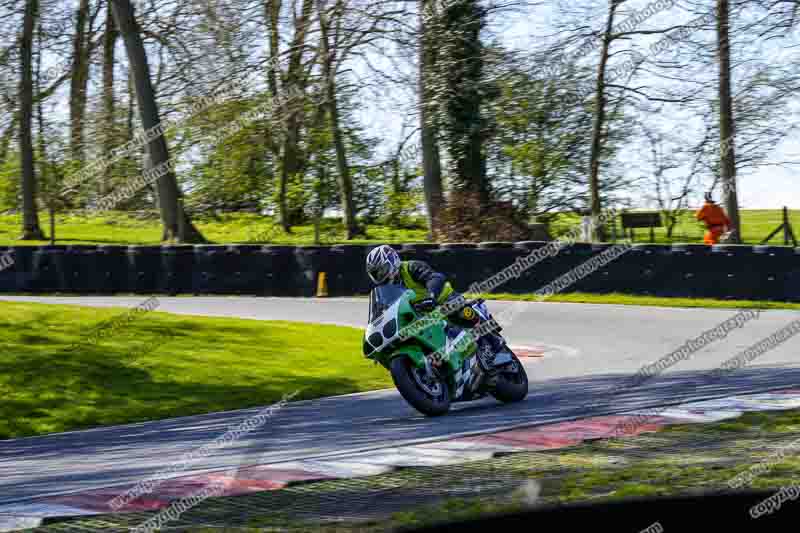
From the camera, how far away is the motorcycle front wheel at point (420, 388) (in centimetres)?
915

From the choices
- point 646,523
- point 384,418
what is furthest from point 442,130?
point 646,523

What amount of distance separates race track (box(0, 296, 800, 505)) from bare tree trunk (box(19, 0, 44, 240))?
1729 centimetres

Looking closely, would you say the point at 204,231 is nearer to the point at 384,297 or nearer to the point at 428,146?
the point at 428,146

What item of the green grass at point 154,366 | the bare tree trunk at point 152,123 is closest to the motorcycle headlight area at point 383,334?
the green grass at point 154,366

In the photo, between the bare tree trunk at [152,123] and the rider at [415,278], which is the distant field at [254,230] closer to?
the bare tree trunk at [152,123]

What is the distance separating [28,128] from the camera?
32781 mm

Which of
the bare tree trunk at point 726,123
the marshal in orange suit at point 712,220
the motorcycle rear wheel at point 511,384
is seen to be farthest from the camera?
the bare tree trunk at point 726,123

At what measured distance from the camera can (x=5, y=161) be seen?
36.6 m

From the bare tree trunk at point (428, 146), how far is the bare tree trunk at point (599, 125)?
11.3ft

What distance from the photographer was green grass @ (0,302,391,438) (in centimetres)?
1195

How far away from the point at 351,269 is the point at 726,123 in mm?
8337

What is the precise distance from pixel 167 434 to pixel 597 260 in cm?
1210

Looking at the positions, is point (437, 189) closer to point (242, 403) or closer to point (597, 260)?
point (597, 260)

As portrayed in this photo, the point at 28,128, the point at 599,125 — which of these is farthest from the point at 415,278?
the point at 28,128
